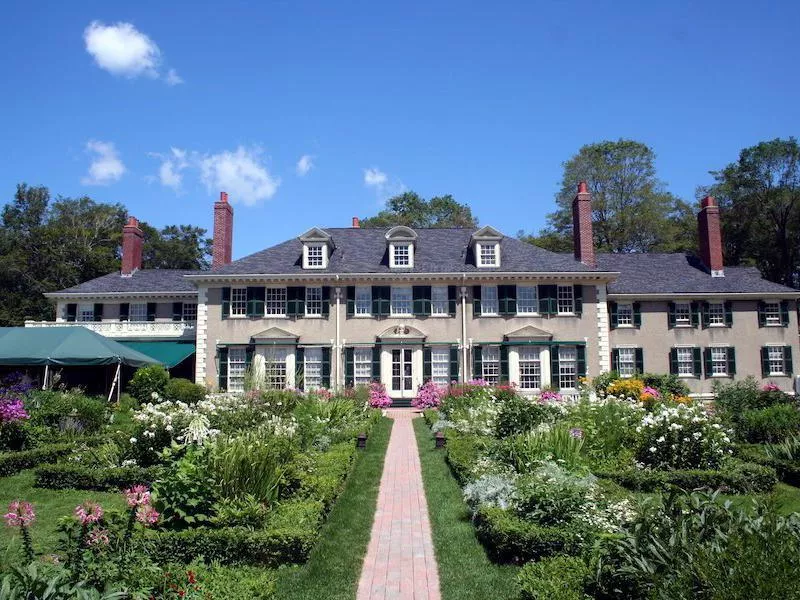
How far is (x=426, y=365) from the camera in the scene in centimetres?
2677

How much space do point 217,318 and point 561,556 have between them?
23.4 meters

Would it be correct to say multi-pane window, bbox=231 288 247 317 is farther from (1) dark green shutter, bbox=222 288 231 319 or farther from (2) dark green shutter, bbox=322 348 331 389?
(2) dark green shutter, bbox=322 348 331 389

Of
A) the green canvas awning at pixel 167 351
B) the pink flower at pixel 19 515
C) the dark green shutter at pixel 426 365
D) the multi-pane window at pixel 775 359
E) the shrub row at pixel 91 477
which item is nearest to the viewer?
the pink flower at pixel 19 515

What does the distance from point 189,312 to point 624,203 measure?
103ft

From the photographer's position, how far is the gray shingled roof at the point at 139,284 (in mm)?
31500

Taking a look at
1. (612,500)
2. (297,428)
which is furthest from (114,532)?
(297,428)

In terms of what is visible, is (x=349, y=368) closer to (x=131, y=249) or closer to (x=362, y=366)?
(x=362, y=366)

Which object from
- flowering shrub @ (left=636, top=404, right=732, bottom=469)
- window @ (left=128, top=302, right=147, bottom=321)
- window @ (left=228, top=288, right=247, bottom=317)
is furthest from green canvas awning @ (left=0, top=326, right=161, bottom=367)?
flowering shrub @ (left=636, top=404, right=732, bottom=469)

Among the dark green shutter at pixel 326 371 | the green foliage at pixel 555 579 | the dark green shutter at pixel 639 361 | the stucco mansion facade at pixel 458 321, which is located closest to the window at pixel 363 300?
the stucco mansion facade at pixel 458 321

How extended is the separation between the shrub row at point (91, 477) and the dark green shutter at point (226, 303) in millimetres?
Result: 17024

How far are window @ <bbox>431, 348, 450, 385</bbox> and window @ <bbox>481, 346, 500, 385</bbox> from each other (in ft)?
5.19

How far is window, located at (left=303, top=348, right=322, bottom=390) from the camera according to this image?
26.9m

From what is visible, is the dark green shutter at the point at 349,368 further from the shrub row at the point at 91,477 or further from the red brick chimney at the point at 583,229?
the shrub row at the point at 91,477

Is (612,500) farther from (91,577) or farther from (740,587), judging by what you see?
(91,577)
